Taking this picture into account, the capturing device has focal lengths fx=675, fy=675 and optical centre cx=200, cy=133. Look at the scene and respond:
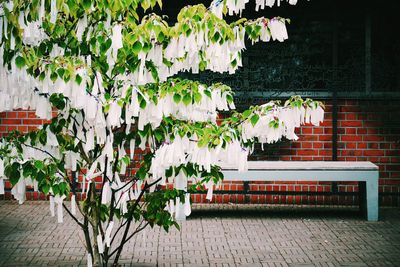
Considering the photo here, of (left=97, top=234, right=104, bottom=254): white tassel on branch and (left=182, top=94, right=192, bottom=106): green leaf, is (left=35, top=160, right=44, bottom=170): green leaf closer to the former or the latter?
(left=97, top=234, right=104, bottom=254): white tassel on branch

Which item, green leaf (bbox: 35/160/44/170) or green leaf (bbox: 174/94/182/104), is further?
green leaf (bbox: 35/160/44/170)

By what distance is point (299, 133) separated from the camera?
10.5 meters

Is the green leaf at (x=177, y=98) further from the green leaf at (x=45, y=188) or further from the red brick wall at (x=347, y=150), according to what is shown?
the red brick wall at (x=347, y=150)

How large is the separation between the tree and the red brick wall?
5.10 m

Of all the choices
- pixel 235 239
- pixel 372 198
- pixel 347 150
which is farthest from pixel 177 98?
pixel 347 150

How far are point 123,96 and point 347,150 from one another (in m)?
6.45

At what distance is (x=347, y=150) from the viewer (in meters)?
10.4

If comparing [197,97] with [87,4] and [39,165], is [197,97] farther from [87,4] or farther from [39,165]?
[39,165]

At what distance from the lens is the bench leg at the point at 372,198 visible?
30.3 feet

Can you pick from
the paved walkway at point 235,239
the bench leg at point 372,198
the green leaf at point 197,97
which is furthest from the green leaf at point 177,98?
the bench leg at point 372,198

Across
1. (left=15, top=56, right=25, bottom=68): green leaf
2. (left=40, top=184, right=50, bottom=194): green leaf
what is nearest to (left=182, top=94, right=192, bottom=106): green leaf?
(left=15, top=56, right=25, bottom=68): green leaf

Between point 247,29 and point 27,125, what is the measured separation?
20.9 ft

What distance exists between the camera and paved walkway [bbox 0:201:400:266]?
7160mm

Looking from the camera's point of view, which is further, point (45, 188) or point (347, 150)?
point (347, 150)
